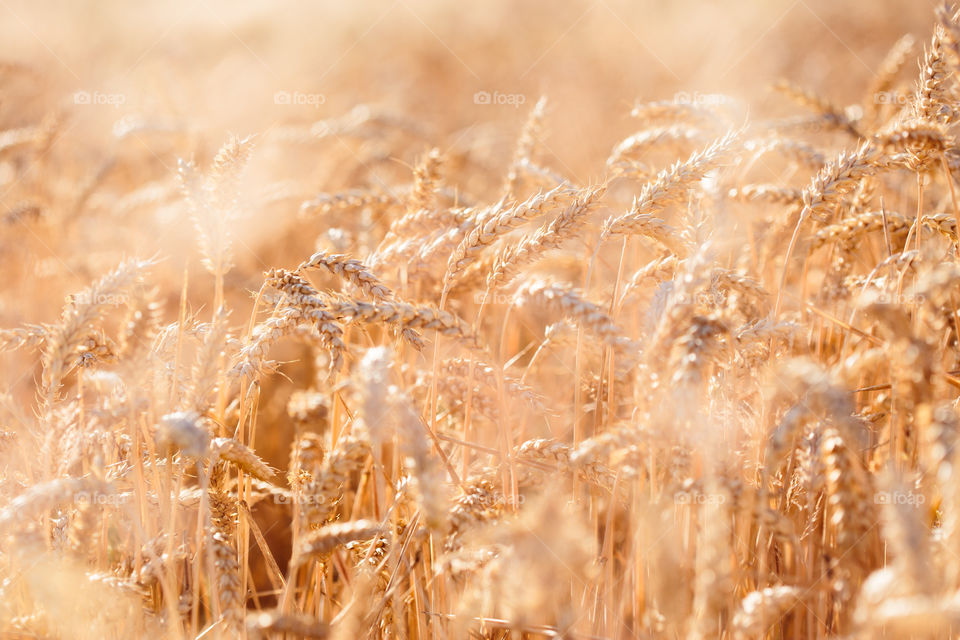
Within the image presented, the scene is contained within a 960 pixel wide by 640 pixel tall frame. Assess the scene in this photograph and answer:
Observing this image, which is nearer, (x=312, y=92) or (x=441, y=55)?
(x=312, y=92)

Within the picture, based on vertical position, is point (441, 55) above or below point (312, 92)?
above

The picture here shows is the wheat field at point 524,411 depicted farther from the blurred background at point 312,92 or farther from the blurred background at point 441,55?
the blurred background at point 441,55

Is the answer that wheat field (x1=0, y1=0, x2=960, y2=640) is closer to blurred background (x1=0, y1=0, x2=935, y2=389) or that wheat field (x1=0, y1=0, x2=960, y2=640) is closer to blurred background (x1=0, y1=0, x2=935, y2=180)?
blurred background (x1=0, y1=0, x2=935, y2=389)

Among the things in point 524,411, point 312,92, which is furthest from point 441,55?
point 524,411

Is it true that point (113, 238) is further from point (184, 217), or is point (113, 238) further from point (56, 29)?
point (56, 29)

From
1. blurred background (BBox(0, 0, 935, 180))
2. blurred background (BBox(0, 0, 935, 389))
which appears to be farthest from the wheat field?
blurred background (BBox(0, 0, 935, 180))

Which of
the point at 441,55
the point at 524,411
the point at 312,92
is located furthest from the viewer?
the point at 441,55

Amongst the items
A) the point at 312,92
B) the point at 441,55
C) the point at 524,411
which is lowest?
the point at 524,411

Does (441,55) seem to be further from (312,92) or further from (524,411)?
(524,411)

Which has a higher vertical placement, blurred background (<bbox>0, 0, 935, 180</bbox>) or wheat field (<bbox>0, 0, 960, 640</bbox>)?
blurred background (<bbox>0, 0, 935, 180</bbox>)

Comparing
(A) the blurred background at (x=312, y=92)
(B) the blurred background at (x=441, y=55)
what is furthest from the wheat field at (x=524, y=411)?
(B) the blurred background at (x=441, y=55)

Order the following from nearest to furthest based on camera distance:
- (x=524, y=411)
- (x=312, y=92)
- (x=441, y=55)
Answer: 1. (x=524, y=411)
2. (x=312, y=92)
3. (x=441, y=55)

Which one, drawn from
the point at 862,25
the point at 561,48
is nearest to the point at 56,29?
the point at 561,48

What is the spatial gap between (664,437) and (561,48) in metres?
10.6
